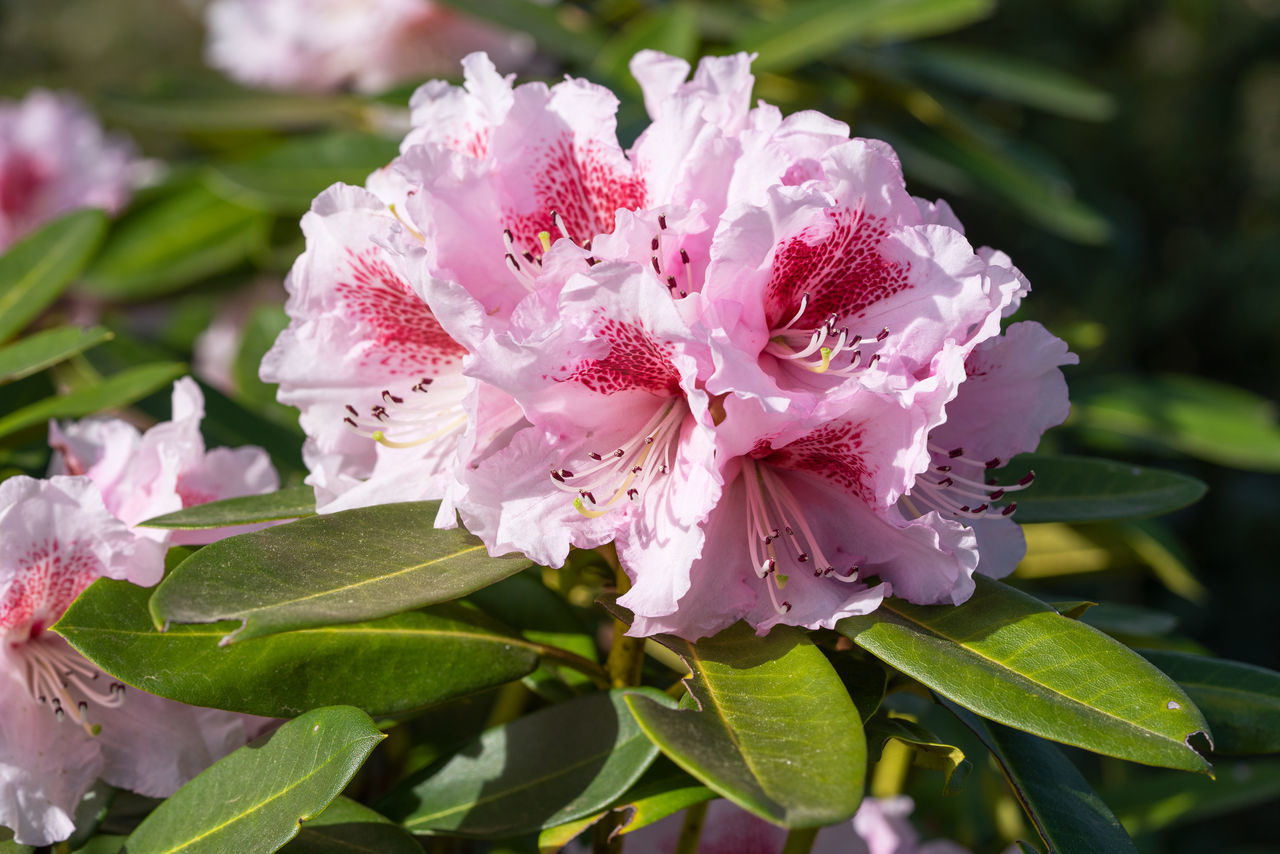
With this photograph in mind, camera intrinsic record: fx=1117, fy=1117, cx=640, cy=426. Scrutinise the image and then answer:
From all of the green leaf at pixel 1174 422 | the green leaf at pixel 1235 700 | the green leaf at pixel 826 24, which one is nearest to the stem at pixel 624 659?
the green leaf at pixel 1235 700

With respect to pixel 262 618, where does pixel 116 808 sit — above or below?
below

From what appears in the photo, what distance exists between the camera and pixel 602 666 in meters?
0.78

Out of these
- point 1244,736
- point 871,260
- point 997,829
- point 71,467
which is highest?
point 871,260

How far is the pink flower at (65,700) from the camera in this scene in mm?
656

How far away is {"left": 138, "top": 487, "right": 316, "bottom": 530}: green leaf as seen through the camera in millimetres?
646

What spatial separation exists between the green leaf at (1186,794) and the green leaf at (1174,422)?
445 mm

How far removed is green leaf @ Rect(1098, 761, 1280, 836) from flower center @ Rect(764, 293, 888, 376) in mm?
803

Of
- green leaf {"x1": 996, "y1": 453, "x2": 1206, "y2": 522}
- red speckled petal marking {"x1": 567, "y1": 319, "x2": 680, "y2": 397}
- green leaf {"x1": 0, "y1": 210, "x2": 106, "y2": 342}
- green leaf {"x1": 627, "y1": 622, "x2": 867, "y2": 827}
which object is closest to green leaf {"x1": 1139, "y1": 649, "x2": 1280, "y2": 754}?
Result: green leaf {"x1": 996, "y1": 453, "x2": 1206, "y2": 522}

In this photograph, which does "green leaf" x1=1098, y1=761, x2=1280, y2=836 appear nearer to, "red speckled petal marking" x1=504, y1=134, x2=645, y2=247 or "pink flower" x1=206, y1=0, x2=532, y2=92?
"red speckled petal marking" x1=504, y1=134, x2=645, y2=247

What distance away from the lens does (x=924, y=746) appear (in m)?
0.63

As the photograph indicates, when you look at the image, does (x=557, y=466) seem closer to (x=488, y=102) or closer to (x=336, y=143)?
(x=488, y=102)

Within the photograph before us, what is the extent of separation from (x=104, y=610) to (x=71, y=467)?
201 mm

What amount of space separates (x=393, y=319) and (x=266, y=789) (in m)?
0.29

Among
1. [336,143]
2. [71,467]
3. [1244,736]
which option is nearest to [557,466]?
[71,467]
